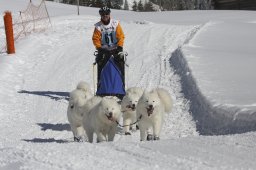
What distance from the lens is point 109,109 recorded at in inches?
244

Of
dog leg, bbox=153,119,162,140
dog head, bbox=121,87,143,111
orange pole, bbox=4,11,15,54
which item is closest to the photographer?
dog leg, bbox=153,119,162,140

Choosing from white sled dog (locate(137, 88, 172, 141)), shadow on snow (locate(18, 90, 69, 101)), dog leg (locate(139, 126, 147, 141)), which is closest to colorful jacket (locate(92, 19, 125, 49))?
shadow on snow (locate(18, 90, 69, 101))

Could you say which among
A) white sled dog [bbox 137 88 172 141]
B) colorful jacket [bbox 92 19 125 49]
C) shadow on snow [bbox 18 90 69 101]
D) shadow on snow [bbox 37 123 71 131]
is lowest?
shadow on snow [bbox 18 90 69 101]

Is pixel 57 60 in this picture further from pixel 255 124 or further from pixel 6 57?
pixel 255 124

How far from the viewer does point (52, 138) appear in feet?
24.0

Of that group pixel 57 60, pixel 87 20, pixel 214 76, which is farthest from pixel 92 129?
pixel 87 20

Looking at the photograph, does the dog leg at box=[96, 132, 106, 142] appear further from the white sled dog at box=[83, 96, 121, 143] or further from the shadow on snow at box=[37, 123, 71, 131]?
the shadow on snow at box=[37, 123, 71, 131]

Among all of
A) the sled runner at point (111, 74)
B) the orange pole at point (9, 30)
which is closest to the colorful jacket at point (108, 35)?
the sled runner at point (111, 74)

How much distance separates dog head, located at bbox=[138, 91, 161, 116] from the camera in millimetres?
6457

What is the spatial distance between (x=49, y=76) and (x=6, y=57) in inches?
78.3

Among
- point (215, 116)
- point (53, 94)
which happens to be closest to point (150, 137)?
point (215, 116)

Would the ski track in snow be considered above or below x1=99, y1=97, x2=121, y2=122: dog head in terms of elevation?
below

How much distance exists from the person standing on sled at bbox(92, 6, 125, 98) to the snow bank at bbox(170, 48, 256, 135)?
1325 millimetres

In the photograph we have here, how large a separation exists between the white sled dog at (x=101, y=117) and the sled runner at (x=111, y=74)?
1.61 meters
